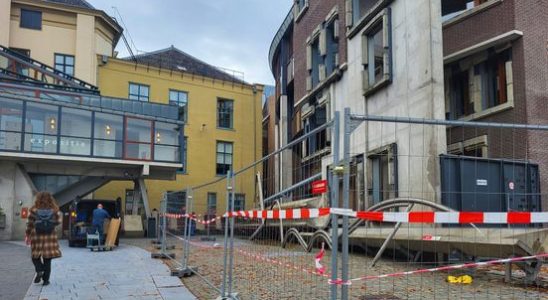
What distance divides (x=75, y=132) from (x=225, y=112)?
47.3 feet

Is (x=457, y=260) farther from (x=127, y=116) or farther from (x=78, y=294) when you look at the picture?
(x=127, y=116)

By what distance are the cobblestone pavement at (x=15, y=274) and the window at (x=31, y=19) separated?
22.1 m

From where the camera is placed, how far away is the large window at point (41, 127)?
25109mm

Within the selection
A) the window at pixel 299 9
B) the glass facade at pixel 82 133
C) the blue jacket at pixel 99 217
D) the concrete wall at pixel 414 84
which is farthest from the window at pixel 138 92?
the concrete wall at pixel 414 84

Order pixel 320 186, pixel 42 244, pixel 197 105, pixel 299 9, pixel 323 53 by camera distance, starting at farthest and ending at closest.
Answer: pixel 197 105 < pixel 299 9 < pixel 323 53 < pixel 42 244 < pixel 320 186

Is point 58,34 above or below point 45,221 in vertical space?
above

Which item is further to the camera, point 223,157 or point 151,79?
point 223,157

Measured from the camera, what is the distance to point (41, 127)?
1003 inches

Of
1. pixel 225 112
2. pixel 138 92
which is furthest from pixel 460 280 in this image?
pixel 225 112

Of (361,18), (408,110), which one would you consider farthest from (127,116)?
(408,110)

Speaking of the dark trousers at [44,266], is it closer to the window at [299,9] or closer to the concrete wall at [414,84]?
the concrete wall at [414,84]

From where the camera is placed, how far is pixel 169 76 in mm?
37406

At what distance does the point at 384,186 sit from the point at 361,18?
1382cm

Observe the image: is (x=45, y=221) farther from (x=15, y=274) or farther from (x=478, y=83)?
(x=478, y=83)
